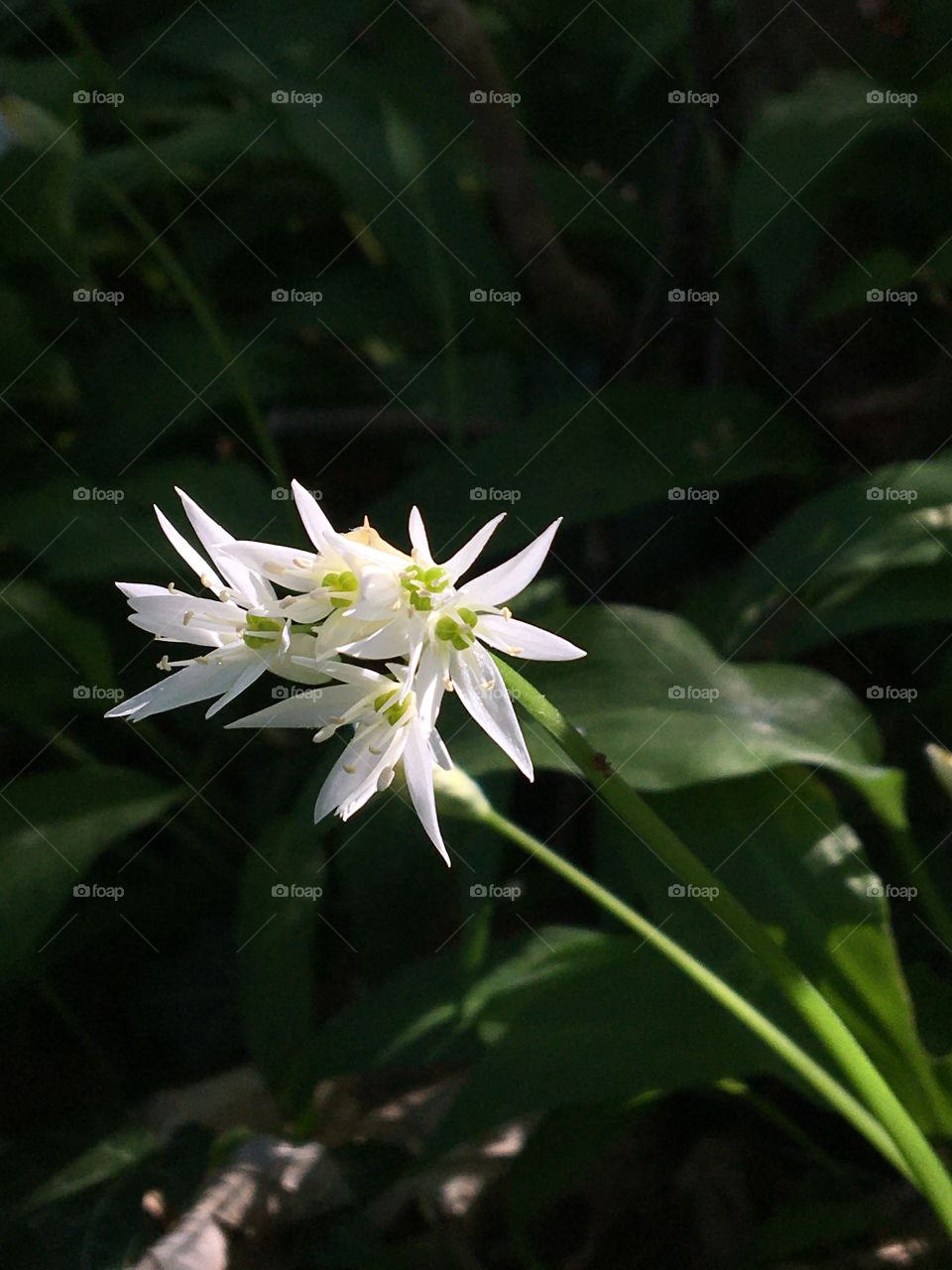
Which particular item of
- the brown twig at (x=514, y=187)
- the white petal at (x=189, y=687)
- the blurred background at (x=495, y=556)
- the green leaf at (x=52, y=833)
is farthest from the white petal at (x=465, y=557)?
the brown twig at (x=514, y=187)

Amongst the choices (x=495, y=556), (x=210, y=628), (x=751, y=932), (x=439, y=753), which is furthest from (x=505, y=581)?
(x=495, y=556)

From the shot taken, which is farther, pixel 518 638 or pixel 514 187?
pixel 514 187

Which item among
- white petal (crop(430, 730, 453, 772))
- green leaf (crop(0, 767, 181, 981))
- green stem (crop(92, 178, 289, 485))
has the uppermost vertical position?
green stem (crop(92, 178, 289, 485))

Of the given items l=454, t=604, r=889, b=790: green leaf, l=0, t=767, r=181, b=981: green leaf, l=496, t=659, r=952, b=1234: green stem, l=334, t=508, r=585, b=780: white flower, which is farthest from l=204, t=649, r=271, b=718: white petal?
l=0, t=767, r=181, b=981: green leaf

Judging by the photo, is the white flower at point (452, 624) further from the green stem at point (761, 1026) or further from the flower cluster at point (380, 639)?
the green stem at point (761, 1026)

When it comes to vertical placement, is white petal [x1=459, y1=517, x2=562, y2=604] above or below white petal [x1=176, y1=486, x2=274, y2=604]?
above

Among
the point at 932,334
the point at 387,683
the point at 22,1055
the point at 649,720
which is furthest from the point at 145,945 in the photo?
the point at 932,334

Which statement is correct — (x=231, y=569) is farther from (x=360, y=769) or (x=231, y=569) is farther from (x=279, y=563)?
(x=360, y=769)

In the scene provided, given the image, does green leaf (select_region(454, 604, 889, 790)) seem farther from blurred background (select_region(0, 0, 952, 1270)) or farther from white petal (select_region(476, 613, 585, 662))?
white petal (select_region(476, 613, 585, 662))
